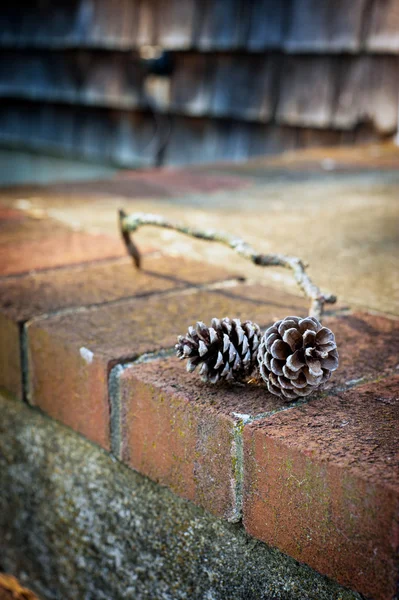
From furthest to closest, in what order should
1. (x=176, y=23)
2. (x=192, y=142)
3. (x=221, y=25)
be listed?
1. (x=192, y=142)
2. (x=176, y=23)
3. (x=221, y=25)

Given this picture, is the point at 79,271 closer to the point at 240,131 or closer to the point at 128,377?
the point at 128,377

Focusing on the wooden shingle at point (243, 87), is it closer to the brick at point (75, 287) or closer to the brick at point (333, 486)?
the brick at point (75, 287)

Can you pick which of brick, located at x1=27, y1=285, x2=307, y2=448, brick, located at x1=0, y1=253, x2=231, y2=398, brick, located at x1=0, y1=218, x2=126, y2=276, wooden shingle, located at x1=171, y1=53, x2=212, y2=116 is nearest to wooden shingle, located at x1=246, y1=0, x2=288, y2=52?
wooden shingle, located at x1=171, y1=53, x2=212, y2=116

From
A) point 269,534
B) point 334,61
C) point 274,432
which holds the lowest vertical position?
point 269,534

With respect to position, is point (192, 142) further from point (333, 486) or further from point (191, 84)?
point (333, 486)

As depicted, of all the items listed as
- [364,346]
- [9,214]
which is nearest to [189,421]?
[364,346]

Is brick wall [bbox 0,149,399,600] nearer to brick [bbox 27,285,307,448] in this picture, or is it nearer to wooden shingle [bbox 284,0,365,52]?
brick [bbox 27,285,307,448]

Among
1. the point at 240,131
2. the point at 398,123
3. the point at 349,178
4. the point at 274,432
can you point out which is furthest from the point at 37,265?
the point at 240,131
